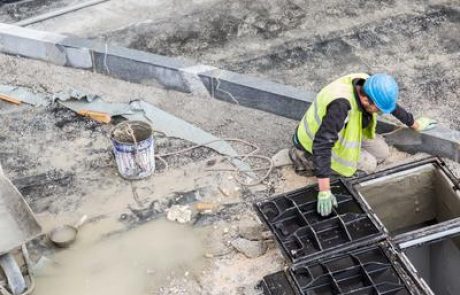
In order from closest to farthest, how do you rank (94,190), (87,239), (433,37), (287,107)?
1. (87,239)
2. (94,190)
3. (287,107)
4. (433,37)

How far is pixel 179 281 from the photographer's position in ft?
18.0

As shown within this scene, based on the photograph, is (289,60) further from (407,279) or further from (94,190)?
(407,279)

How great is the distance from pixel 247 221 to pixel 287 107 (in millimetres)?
1556

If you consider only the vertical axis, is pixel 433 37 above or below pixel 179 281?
above

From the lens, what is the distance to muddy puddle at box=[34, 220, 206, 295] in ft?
18.0

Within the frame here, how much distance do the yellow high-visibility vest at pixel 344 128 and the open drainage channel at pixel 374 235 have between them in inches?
8.9

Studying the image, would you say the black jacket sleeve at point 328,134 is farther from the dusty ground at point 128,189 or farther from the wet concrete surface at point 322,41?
the wet concrete surface at point 322,41

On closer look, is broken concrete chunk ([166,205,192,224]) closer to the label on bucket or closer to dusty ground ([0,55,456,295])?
dusty ground ([0,55,456,295])

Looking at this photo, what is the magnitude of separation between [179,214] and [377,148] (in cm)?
194

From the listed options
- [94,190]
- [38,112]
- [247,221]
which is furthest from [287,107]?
[38,112]

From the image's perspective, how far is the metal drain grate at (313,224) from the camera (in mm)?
5332

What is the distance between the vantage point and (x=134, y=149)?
20.1 ft

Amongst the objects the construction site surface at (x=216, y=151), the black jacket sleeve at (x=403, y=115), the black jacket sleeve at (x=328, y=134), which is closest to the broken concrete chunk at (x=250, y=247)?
the construction site surface at (x=216, y=151)

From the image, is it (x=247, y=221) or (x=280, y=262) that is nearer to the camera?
(x=280, y=262)
